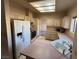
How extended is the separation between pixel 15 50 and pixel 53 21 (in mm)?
4315

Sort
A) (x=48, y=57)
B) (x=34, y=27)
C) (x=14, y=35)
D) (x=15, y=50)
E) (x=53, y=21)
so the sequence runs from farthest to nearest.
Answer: (x=53, y=21) → (x=34, y=27) → (x=15, y=50) → (x=14, y=35) → (x=48, y=57)

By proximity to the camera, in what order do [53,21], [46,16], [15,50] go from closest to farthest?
[15,50]
[53,21]
[46,16]

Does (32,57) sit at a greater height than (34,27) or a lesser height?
lesser

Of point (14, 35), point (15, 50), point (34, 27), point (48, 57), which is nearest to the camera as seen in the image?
point (48, 57)

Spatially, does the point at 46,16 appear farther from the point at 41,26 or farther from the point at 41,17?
the point at 41,26

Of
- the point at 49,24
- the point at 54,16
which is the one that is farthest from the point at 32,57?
the point at 54,16

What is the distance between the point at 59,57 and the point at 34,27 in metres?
4.10

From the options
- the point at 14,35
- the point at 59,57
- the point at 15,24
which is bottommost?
the point at 59,57

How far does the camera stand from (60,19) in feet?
21.4

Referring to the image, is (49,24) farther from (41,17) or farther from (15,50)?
(15,50)

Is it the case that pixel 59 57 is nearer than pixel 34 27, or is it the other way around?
pixel 59 57

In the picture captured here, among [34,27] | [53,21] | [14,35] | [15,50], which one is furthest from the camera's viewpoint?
[53,21]

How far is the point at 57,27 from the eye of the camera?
6.63 m

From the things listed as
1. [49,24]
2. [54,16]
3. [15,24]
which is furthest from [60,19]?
[15,24]
